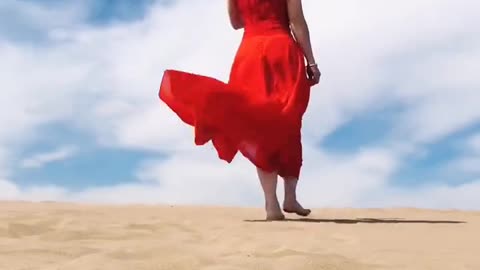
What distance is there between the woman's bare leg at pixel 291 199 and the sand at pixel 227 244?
470 millimetres

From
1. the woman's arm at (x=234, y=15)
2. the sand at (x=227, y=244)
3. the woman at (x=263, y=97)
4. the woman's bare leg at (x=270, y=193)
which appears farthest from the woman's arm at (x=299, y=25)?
the sand at (x=227, y=244)

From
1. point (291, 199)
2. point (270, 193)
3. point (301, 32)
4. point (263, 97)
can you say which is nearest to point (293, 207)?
point (291, 199)

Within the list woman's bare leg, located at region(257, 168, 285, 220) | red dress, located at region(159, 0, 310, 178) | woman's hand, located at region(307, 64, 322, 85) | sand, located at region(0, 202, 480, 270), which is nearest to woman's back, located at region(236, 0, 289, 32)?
red dress, located at region(159, 0, 310, 178)

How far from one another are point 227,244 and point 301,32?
7.50 feet

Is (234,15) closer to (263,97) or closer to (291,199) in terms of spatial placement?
(263,97)

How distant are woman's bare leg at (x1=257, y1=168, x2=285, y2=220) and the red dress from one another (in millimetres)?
63

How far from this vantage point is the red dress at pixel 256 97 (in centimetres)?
595

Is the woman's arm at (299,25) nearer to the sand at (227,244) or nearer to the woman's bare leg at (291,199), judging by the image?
the woman's bare leg at (291,199)

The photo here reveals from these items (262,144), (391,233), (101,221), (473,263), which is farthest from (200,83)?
(473,263)

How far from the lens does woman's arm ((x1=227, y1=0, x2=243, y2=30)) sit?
648 centimetres

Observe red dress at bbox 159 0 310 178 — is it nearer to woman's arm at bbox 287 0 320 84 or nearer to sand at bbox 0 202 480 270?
woman's arm at bbox 287 0 320 84

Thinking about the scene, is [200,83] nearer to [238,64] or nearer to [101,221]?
[238,64]

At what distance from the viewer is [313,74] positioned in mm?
6301

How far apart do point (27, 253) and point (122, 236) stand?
2.81 feet
